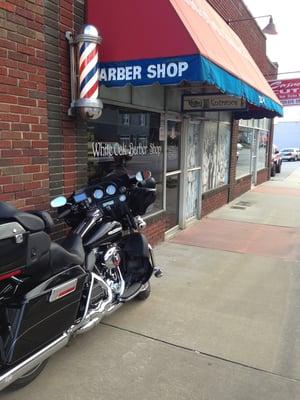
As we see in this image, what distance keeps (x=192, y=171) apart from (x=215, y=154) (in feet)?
5.43

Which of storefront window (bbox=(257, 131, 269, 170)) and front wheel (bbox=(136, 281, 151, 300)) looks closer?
front wheel (bbox=(136, 281, 151, 300))

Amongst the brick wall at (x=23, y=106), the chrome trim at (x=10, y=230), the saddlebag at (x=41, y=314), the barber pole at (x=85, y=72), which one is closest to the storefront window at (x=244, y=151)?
the barber pole at (x=85, y=72)

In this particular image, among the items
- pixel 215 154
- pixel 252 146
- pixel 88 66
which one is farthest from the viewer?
pixel 252 146

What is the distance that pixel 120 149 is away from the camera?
5.41 metres

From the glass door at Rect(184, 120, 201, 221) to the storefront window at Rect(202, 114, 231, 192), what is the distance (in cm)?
34

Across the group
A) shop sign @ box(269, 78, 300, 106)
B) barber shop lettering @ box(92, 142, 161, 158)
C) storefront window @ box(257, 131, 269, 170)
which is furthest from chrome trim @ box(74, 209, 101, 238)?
shop sign @ box(269, 78, 300, 106)

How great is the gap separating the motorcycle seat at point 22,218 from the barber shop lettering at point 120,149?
7.84ft

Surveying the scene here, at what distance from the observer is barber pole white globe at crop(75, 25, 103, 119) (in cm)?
399

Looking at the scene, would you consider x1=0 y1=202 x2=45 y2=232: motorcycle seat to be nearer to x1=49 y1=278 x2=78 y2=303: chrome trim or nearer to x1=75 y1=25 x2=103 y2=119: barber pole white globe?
x1=49 y1=278 x2=78 y2=303: chrome trim

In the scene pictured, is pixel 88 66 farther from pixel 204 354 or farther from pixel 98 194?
pixel 204 354

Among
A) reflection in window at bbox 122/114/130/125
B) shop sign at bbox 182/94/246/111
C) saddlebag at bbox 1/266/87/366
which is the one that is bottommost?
saddlebag at bbox 1/266/87/366

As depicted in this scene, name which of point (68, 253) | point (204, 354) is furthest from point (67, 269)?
point (204, 354)

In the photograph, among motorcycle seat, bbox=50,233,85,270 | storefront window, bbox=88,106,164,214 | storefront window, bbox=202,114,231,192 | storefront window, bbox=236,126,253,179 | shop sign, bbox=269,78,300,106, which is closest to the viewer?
motorcycle seat, bbox=50,233,85,270

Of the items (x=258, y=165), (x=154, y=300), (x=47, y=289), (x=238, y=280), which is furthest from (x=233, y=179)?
(x=47, y=289)
